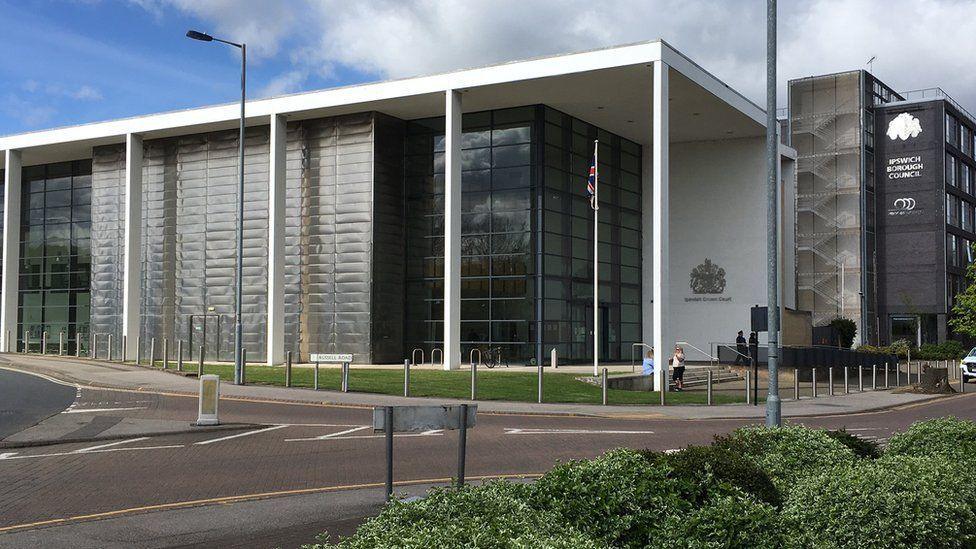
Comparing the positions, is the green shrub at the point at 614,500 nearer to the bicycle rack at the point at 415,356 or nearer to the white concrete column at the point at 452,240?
the white concrete column at the point at 452,240

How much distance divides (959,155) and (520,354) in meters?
56.0

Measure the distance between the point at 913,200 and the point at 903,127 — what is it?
5.92 metres

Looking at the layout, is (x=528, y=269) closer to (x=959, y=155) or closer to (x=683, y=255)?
(x=683, y=255)

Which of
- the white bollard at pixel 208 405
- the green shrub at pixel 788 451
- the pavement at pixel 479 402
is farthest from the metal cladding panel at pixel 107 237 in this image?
the green shrub at pixel 788 451

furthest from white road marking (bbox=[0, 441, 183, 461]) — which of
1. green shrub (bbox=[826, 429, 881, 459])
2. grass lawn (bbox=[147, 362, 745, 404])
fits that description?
grass lawn (bbox=[147, 362, 745, 404])

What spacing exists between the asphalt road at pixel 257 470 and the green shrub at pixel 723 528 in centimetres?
410

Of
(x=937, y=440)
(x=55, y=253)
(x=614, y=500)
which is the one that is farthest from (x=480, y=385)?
(x=55, y=253)

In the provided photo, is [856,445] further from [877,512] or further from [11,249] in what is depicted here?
[11,249]

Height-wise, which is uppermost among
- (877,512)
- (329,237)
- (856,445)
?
(329,237)

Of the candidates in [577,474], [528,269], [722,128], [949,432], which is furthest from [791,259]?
[577,474]

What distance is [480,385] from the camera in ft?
94.3

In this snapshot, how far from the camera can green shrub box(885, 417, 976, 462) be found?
328 inches

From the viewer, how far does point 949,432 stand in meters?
8.69

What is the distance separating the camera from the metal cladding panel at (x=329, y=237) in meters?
41.2
